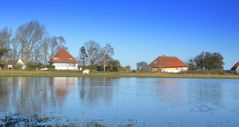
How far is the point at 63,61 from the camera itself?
9512 cm

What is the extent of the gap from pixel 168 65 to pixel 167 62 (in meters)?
1.17

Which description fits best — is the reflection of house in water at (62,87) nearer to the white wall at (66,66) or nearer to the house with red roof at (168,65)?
the white wall at (66,66)

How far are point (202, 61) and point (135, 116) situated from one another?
98126mm

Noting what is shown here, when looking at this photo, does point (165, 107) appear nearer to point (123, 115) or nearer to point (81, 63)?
point (123, 115)

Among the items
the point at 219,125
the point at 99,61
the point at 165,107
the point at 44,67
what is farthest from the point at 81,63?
the point at 219,125

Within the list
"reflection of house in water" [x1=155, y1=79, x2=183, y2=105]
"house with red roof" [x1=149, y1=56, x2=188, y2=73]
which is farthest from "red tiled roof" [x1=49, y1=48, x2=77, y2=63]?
"reflection of house in water" [x1=155, y1=79, x2=183, y2=105]

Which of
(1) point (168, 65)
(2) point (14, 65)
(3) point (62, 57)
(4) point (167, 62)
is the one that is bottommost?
(2) point (14, 65)

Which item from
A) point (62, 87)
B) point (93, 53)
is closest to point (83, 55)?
point (93, 53)

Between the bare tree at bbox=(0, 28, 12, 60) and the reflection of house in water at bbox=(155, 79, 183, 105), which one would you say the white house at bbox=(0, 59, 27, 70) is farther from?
the reflection of house in water at bbox=(155, 79, 183, 105)

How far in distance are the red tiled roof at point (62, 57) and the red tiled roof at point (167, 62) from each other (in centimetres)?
2860

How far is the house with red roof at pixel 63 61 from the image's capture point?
94750 mm

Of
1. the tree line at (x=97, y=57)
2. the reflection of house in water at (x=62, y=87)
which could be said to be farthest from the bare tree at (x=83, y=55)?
the reflection of house in water at (x=62, y=87)

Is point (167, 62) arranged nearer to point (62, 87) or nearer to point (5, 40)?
point (5, 40)

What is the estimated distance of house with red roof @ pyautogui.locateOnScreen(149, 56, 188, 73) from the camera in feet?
376
